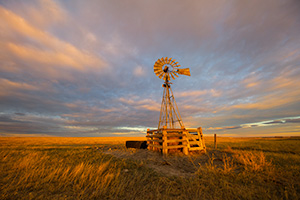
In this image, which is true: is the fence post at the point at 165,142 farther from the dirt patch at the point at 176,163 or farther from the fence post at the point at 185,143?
the fence post at the point at 185,143

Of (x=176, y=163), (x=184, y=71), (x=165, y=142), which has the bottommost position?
(x=176, y=163)

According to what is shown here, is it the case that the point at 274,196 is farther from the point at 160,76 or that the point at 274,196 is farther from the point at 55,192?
the point at 160,76

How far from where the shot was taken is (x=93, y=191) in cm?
453

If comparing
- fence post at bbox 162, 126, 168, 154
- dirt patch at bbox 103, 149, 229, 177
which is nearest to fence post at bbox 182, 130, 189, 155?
dirt patch at bbox 103, 149, 229, 177

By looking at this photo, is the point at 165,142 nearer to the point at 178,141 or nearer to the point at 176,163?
A: the point at 178,141

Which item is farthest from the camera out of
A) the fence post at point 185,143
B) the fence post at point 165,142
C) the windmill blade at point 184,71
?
the windmill blade at point 184,71

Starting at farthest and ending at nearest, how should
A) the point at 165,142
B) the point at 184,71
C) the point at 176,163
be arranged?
the point at 184,71, the point at 165,142, the point at 176,163

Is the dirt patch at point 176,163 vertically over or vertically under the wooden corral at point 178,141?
under

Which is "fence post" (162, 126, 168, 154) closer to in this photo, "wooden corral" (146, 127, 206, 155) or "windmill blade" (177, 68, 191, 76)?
"wooden corral" (146, 127, 206, 155)

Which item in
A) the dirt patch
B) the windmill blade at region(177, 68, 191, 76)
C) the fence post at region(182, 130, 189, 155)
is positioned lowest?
the dirt patch

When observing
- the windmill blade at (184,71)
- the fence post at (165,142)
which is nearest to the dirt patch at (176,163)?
the fence post at (165,142)

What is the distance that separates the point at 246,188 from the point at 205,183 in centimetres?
130

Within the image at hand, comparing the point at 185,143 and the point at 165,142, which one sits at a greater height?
the point at 165,142

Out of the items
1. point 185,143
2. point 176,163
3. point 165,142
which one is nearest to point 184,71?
point 185,143
